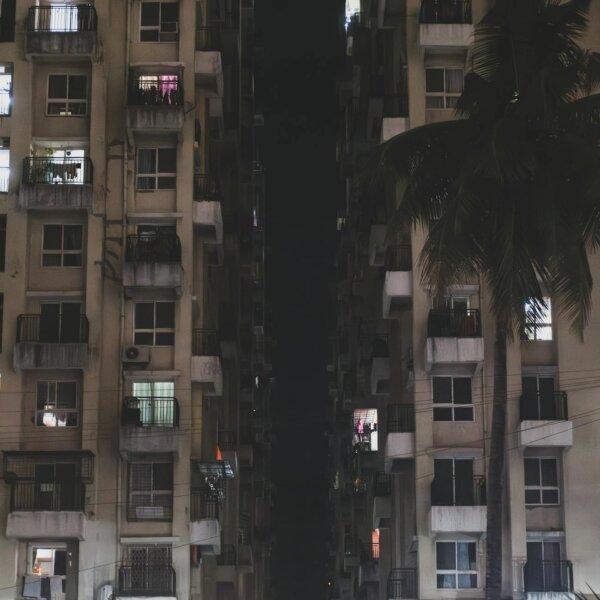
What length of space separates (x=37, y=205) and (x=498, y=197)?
1985 cm

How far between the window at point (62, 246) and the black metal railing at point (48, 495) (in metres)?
7.74

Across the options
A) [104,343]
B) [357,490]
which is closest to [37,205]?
[104,343]

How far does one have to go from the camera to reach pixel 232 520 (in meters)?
68.2

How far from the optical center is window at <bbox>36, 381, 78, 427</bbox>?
53031mm

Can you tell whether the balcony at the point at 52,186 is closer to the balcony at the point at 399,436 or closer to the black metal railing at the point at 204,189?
the black metal railing at the point at 204,189

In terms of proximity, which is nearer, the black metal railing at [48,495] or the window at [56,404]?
the black metal railing at [48,495]

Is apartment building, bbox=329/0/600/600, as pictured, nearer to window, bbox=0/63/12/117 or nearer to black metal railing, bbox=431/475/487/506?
black metal railing, bbox=431/475/487/506

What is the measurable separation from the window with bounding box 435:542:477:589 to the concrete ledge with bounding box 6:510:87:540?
39.8 ft

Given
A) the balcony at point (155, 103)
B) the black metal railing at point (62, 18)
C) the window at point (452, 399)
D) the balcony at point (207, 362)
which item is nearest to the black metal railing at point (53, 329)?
the balcony at point (207, 362)

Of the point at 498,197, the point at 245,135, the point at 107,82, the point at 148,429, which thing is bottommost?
the point at 148,429

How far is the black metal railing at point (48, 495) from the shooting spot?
170 ft

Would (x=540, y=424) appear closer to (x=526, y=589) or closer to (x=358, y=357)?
(x=526, y=589)

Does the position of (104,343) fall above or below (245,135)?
below

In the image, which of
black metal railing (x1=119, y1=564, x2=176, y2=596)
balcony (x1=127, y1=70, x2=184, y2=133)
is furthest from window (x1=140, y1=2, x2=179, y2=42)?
black metal railing (x1=119, y1=564, x2=176, y2=596)
